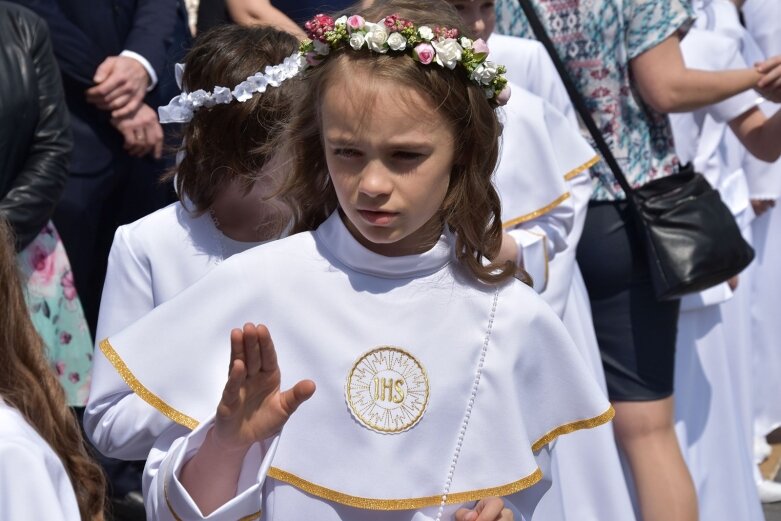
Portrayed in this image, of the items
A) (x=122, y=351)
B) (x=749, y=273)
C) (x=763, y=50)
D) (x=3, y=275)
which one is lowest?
(x=749, y=273)

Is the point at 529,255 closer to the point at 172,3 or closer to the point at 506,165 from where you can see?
the point at 506,165

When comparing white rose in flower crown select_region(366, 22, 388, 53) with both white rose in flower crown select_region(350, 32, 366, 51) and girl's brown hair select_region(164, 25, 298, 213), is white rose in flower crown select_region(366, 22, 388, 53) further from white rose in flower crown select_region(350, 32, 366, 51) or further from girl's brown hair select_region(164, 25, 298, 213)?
girl's brown hair select_region(164, 25, 298, 213)

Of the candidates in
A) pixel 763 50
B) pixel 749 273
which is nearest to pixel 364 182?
pixel 749 273

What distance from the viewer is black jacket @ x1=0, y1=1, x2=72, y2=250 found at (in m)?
4.34

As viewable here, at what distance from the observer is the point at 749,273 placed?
6.27m

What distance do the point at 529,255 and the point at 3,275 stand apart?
182 cm

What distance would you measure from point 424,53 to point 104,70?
2605 mm

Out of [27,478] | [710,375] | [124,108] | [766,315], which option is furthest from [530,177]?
[766,315]

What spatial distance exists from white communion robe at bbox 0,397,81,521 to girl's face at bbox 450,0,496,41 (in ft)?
6.76

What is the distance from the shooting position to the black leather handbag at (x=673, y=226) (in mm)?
4258

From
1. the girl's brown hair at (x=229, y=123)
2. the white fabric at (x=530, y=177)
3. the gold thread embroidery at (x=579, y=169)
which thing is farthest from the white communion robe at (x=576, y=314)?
the girl's brown hair at (x=229, y=123)

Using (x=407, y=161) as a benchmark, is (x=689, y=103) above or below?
below

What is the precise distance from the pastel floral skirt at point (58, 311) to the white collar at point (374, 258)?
2055mm

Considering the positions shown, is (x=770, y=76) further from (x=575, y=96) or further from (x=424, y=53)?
(x=424, y=53)
